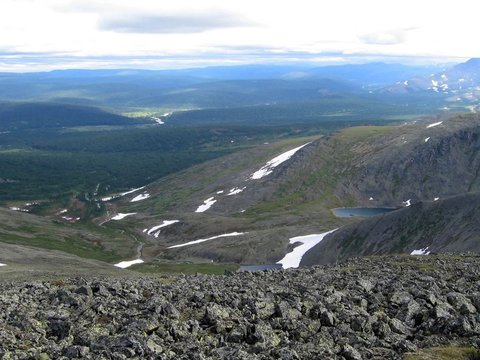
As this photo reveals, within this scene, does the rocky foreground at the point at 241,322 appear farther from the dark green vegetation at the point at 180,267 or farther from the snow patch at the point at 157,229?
the snow patch at the point at 157,229

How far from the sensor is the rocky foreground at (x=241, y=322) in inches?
939

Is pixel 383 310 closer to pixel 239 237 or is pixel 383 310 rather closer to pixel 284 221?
pixel 239 237

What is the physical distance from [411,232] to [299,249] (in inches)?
1256

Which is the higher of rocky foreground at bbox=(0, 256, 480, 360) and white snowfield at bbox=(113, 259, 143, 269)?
rocky foreground at bbox=(0, 256, 480, 360)

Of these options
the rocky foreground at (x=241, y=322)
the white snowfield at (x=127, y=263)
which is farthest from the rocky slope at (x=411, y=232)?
the rocky foreground at (x=241, y=322)

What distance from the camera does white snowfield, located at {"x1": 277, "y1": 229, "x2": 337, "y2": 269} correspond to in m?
127

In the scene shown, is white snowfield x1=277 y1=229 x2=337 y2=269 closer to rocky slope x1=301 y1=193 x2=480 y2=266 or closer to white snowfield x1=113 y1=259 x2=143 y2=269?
rocky slope x1=301 y1=193 x2=480 y2=266

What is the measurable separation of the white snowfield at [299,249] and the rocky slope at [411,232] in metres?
2.80

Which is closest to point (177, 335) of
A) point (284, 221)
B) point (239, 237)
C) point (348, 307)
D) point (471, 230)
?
point (348, 307)

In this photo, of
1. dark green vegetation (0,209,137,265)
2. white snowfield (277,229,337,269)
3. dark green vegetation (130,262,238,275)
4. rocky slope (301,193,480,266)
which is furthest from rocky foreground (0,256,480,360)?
dark green vegetation (0,209,137,265)

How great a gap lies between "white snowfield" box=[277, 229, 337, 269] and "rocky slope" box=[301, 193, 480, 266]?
9.18ft

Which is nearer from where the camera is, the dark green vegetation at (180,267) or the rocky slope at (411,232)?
the rocky slope at (411,232)

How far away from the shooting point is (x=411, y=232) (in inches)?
4439

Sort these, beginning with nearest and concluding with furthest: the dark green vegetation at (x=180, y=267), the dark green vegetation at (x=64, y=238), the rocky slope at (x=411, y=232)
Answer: the rocky slope at (x=411, y=232), the dark green vegetation at (x=180, y=267), the dark green vegetation at (x=64, y=238)
